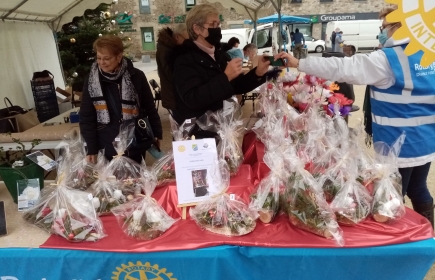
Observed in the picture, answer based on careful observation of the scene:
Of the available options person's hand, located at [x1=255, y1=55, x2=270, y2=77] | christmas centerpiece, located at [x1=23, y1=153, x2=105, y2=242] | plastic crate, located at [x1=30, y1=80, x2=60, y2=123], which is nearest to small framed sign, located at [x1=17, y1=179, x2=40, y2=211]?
christmas centerpiece, located at [x1=23, y1=153, x2=105, y2=242]

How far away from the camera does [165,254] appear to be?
1.32 meters

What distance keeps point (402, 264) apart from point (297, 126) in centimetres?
107

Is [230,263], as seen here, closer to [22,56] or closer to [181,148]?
[181,148]

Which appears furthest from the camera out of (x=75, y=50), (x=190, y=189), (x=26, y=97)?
(x=75, y=50)

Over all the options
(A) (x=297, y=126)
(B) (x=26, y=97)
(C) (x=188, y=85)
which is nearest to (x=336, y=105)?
(A) (x=297, y=126)

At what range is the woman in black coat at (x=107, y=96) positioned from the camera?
2.14 metres

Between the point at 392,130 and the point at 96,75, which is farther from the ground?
the point at 96,75

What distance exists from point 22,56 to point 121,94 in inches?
197

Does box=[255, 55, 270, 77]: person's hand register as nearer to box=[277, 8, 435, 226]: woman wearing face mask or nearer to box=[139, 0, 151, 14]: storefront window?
box=[277, 8, 435, 226]: woman wearing face mask

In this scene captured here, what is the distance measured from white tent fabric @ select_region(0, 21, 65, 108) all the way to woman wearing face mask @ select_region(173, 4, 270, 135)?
4674 millimetres

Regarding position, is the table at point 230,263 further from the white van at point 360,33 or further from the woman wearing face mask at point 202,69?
the white van at point 360,33

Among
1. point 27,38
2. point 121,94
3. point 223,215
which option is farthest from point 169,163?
point 27,38

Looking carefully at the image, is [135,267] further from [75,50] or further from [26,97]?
[75,50]

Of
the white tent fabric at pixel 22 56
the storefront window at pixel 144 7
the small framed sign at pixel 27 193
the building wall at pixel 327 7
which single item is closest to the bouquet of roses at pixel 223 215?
the small framed sign at pixel 27 193
